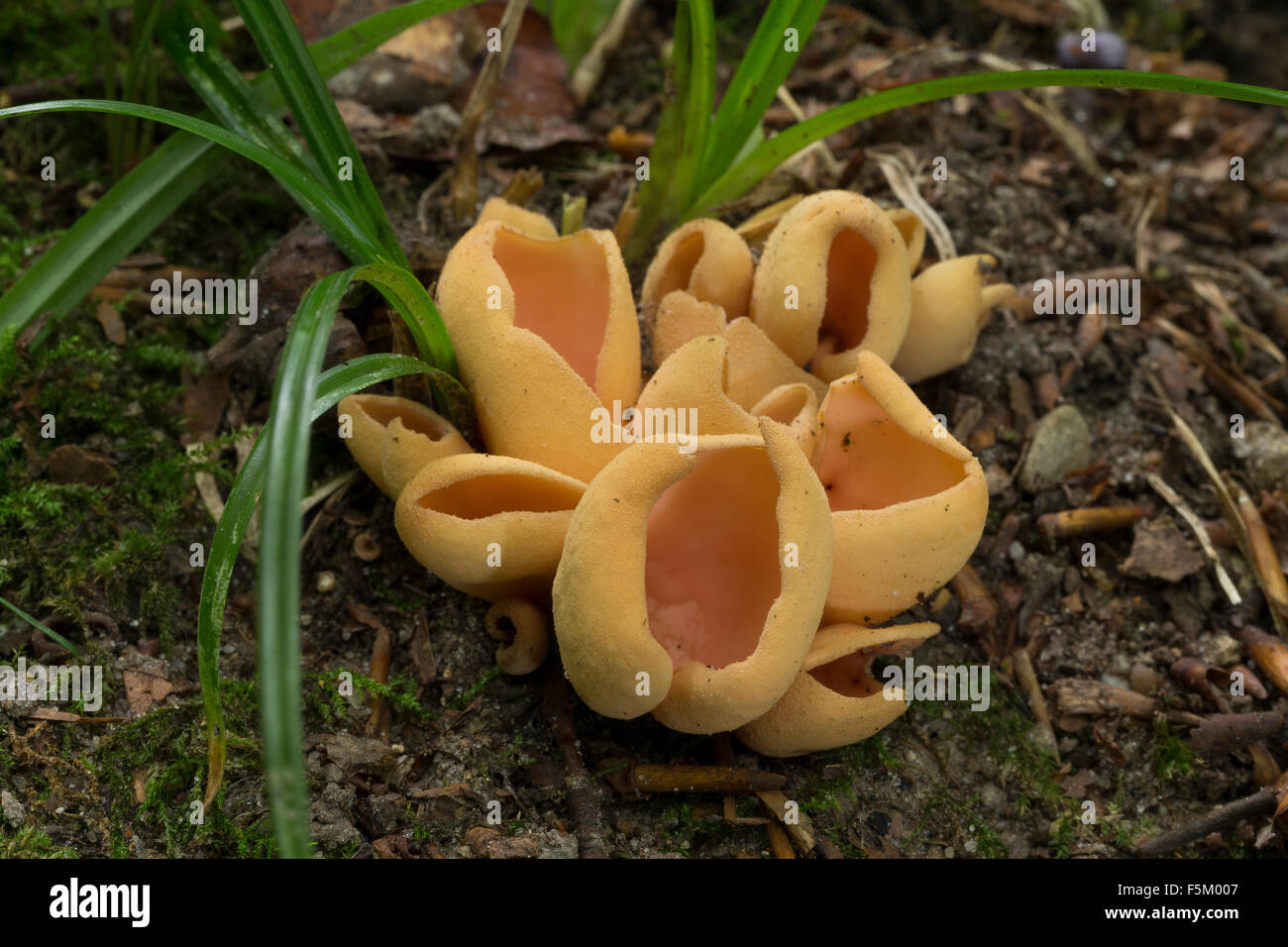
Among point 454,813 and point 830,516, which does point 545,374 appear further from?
point 454,813

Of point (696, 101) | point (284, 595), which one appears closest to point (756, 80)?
point (696, 101)

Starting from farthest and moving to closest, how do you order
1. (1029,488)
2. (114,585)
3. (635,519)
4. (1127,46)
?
(1127,46) < (1029,488) < (114,585) < (635,519)

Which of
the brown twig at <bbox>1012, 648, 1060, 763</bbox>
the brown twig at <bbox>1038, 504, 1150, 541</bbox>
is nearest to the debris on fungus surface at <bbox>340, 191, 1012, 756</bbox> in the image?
the brown twig at <bbox>1012, 648, 1060, 763</bbox>

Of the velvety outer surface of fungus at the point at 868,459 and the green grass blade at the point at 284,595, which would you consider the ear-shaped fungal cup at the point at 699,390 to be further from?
the green grass blade at the point at 284,595

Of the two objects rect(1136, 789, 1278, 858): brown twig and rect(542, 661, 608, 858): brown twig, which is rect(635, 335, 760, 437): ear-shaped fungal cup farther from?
rect(1136, 789, 1278, 858): brown twig

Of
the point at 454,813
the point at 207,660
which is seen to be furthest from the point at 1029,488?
the point at 207,660

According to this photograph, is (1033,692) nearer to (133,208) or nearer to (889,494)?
(889,494)
